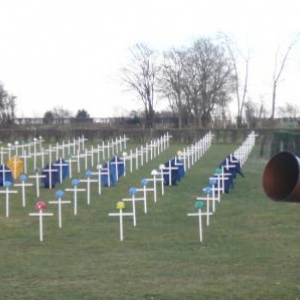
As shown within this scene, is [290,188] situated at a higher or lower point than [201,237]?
Answer: higher

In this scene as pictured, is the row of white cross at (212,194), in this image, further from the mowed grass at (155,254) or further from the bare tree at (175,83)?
the bare tree at (175,83)

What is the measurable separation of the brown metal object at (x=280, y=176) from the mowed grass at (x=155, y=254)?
2.74 metres

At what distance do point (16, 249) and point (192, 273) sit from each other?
11.8 ft

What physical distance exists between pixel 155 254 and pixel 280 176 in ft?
19.0

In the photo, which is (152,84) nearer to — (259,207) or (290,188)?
(259,207)

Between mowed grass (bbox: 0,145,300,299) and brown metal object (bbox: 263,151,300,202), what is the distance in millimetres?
2742

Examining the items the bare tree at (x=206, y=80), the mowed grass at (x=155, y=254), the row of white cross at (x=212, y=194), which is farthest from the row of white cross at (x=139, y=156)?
the bare tree at (x=206, y=80)

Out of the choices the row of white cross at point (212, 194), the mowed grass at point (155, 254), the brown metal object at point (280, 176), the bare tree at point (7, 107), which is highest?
the bare tree at point (7, 107)

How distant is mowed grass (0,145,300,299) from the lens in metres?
9.10

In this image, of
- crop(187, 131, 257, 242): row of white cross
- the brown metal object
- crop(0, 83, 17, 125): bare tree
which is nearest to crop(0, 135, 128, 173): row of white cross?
crop(187, 131, 257, 242): row of white cross

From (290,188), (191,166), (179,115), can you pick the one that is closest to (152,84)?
(179,115)

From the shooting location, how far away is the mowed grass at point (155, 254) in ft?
29.9

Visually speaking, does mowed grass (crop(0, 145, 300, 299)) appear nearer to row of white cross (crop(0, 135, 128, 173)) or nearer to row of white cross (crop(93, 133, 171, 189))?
row of white cross (crop(93, 133, 171, 189))

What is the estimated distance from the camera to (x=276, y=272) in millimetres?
10117
